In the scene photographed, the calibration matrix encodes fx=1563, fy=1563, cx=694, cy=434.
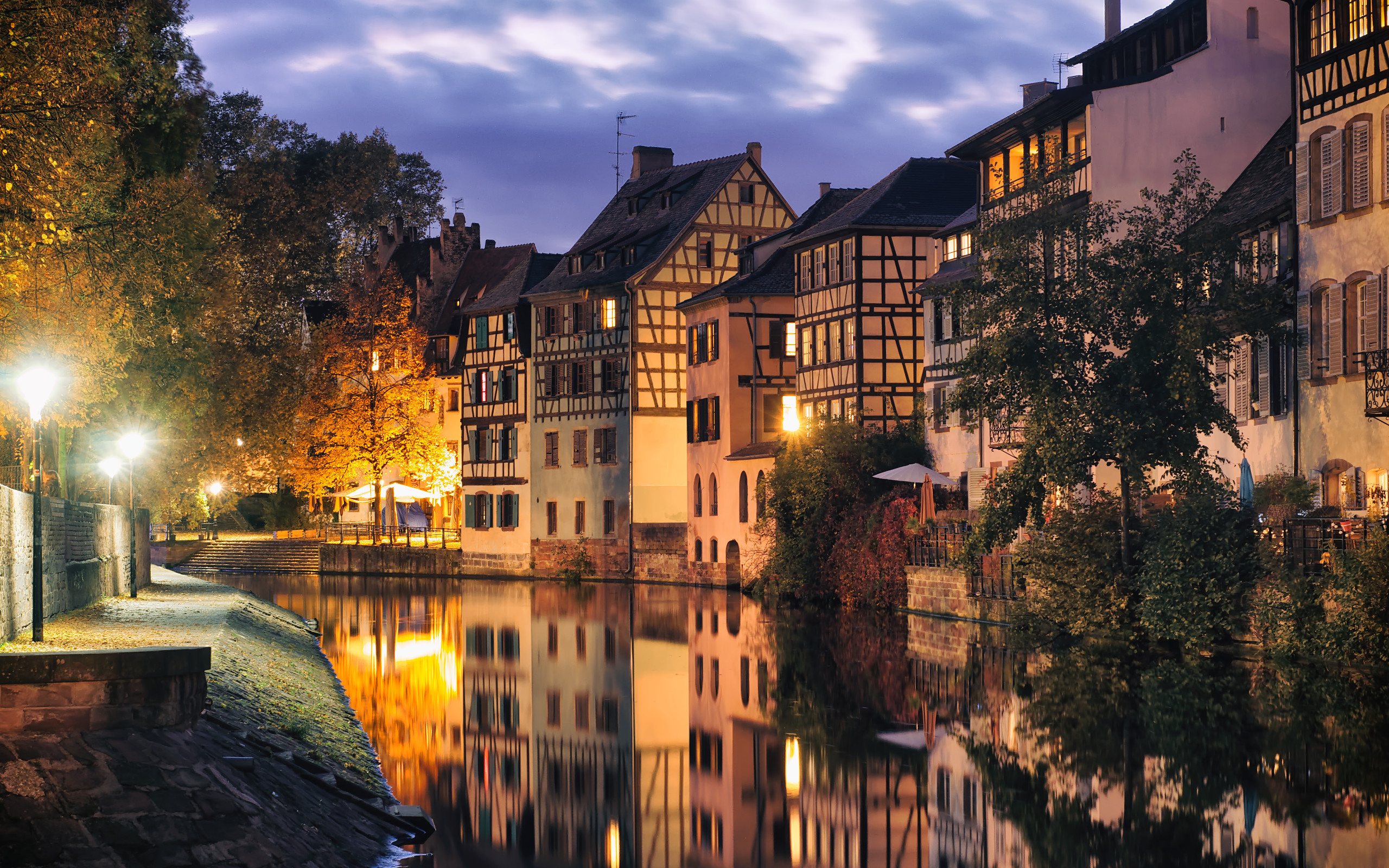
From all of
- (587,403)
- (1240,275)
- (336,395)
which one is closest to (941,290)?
(1240,275)

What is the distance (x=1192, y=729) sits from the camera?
1934 centimetres

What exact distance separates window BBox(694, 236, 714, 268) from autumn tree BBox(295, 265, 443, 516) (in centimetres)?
1536

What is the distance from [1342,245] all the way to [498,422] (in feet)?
144

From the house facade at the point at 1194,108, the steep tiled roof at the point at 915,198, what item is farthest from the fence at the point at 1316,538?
the steep tiled roof at the point at 915,198

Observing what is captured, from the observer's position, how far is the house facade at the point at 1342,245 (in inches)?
1107

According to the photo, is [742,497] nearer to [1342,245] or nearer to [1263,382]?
[1263,382]

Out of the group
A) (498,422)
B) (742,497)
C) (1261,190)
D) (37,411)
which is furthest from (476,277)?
(37,411)

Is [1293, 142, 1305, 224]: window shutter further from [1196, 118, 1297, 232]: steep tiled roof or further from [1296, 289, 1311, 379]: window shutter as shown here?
[1296, 289, 1311, 379]: window shutter

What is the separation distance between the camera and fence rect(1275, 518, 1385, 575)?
24703mm

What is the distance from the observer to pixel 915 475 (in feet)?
133

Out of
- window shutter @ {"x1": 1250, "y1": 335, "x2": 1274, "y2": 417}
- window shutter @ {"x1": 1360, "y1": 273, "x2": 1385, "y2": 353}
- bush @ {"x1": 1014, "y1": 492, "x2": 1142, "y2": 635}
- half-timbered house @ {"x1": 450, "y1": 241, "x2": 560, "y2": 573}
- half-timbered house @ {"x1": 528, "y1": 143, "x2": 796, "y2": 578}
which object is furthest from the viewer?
half-timbered house @ {"x1": 450, "y1": 241, "x2": 560, "y2": 573}

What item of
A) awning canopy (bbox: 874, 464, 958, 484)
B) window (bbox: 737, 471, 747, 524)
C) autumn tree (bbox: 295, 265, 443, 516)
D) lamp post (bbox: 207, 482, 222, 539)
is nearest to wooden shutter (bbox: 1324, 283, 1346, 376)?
awning canopy (bbox: 874, 464, 958, 484)

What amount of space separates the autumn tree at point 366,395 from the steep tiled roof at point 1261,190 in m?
41.6

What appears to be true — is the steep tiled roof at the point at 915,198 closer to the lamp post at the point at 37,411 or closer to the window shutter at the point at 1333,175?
the window shutter at the point at 1333,175
